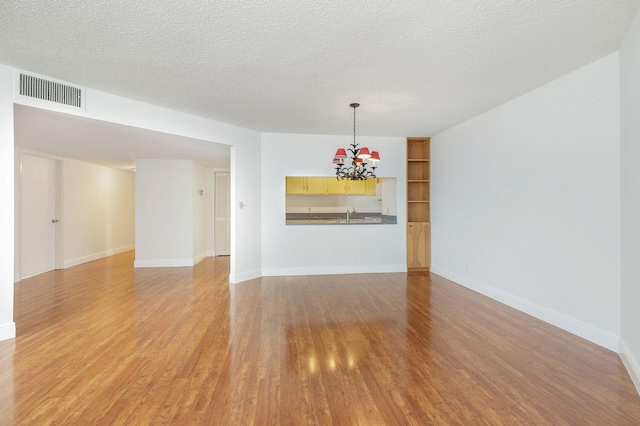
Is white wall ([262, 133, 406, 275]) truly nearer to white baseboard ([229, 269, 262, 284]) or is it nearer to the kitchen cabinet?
white baseboard ([229, 269, 262, 284])

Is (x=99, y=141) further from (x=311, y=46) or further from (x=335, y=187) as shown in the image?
(x=335, y=187)

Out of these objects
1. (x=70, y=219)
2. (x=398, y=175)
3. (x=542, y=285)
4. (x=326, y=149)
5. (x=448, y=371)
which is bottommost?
(x=448, y=371)

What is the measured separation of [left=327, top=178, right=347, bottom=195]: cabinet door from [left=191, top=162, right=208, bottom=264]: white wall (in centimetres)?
312

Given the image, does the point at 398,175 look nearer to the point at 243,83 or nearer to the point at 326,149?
the point at 326,149

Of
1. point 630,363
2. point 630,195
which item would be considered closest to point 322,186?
point 630,195

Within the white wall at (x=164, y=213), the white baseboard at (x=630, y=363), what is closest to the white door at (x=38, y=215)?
the white wall at (x=164, y=213)

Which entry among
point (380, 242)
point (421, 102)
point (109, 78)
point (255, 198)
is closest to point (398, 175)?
point (380, 242)

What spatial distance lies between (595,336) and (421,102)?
10.1ft

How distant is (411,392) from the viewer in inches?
83.8

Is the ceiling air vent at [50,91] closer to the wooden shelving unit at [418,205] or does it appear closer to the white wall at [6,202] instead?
the white wall at [6,202]

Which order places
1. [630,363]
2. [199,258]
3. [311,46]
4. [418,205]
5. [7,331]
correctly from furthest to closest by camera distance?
1. [199,258]
2. [418,205]
3. [7,331]
4. [311,46]
5. [630,363]

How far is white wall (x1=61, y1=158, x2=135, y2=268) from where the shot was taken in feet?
22.4

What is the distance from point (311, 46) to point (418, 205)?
175 inches

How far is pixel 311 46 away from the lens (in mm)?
2670
